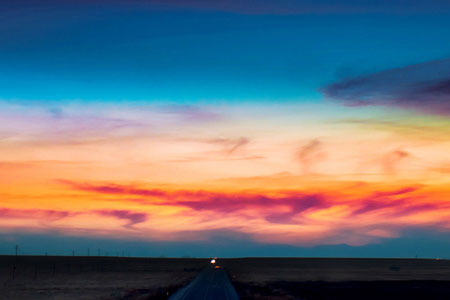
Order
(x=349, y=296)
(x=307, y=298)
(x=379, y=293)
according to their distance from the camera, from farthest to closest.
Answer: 1. (x=379, y=293)
2. (x=349, y=296)
3. (x=307, y=298)

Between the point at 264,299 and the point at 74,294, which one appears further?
the point at 74,294

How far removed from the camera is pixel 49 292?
242 feet

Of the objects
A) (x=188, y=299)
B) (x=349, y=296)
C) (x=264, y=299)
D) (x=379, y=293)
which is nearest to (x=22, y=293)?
(x=188, y=299)

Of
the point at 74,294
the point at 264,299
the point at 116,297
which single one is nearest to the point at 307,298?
the point at 264,299

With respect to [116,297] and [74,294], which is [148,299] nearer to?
[116,297]

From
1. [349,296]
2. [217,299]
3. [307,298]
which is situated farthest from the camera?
[349,296]

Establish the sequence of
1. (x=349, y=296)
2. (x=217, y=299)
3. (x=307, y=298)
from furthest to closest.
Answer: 1. (x=349, y=296)
2. (x=307, y=298)
3. (x=217, y=299)

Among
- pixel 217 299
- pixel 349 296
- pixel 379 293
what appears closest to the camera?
pixel 217 299

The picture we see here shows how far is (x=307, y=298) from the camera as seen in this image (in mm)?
60906

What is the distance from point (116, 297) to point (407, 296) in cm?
3954

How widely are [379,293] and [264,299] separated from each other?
72.6 ft

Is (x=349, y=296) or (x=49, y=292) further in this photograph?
(x=49, y=292)

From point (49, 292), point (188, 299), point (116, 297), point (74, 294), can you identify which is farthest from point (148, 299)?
point (49, 292)

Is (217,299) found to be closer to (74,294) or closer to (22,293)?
(74,294)
